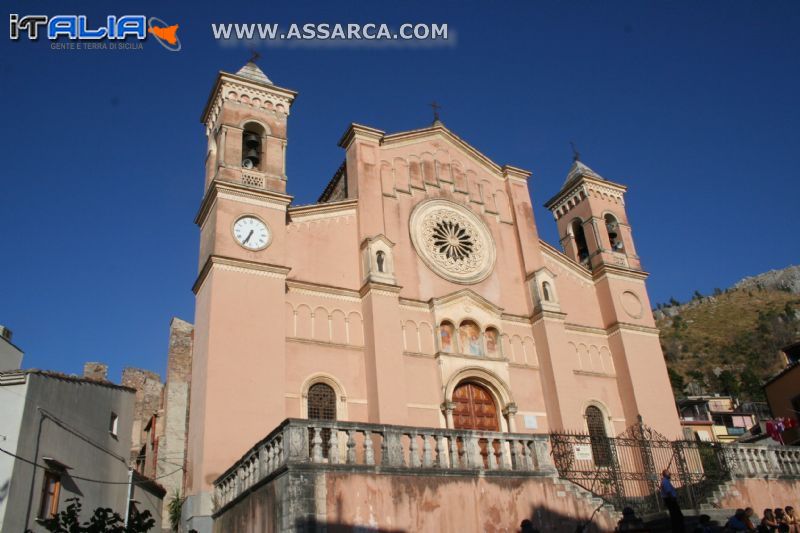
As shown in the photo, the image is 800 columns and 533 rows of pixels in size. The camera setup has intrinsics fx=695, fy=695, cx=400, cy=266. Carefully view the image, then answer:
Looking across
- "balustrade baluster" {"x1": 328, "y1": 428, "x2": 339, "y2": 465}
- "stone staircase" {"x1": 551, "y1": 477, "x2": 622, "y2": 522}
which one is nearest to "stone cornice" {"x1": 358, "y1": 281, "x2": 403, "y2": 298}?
"stone staircase" {"x1": 551, "y1": 477, "x2": 622, "y2": 522}

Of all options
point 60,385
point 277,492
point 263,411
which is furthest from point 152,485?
point 277,492

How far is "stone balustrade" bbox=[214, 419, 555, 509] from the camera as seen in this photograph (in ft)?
41.5

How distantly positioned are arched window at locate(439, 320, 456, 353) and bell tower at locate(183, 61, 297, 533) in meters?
5.47

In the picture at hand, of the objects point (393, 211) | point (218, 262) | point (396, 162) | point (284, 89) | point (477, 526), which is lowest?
point (477, 526)

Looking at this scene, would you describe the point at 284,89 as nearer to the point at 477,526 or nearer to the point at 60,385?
the point at 60,385

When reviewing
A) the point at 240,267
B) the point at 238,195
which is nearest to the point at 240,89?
the point at 238,195

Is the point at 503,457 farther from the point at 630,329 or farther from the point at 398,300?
the point at 630,329

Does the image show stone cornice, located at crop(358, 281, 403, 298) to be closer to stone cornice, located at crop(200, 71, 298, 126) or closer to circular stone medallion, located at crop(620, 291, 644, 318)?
stone cornice, located at crop(200, 71, 298, 126)

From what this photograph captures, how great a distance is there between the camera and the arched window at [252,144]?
75.9 ft

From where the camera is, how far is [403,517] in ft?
41.9

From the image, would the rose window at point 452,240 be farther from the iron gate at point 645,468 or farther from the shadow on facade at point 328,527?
the shadow on facade at point 328,527

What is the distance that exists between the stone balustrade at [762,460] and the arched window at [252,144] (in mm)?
16766

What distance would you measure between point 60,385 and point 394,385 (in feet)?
30.6

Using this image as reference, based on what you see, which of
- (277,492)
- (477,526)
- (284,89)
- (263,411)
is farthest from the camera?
(284,89)
